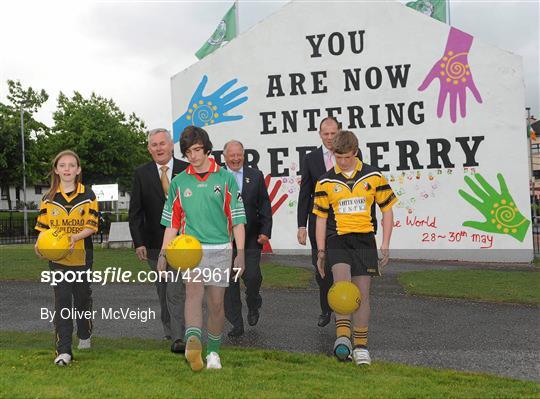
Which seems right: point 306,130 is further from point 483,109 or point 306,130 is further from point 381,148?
point 483,109

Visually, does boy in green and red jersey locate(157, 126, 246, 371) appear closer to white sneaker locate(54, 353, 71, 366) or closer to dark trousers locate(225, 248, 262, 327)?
white sneaker locate(54, 353, 71, 366)

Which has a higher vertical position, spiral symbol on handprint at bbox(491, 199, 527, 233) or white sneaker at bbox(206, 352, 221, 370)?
spiral symbol on handprint at bbox(491, 199, 527, 233)

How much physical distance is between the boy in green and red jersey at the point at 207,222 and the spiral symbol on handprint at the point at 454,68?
12679 mm

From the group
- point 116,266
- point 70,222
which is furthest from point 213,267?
point 116,266

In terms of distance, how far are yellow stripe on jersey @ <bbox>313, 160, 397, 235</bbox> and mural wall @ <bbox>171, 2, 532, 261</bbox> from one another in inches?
440

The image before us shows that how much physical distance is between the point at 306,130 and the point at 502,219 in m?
5.88

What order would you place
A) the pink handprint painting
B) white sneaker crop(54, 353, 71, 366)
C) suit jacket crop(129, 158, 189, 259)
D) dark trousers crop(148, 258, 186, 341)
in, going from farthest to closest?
the pink handprint painting
suit jacket crop(129, 158, 189, 259)
dark trousers crop(148, 258, 186, 341)
white sneaker crop(54, 353, 71, 366)

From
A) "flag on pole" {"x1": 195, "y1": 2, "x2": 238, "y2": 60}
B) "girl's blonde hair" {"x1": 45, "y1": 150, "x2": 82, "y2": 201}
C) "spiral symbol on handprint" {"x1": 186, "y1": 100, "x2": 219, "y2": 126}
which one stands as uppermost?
"flag on pole" {"x1": 195, "y1": 2, "x2": 238, "y2": 60}

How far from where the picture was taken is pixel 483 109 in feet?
51.0

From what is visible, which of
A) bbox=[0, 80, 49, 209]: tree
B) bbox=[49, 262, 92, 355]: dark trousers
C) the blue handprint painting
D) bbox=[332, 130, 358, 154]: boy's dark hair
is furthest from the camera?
bbox=[0, 80, 49, 209]: tree

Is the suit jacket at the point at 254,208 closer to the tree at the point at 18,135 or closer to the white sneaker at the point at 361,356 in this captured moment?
the white sneaker at the point at 361,356

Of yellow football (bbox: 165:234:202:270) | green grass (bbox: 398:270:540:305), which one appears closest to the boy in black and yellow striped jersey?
yellow football (bbox: 165:234:202:270)

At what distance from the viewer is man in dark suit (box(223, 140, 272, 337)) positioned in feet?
20.5

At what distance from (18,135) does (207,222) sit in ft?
119
